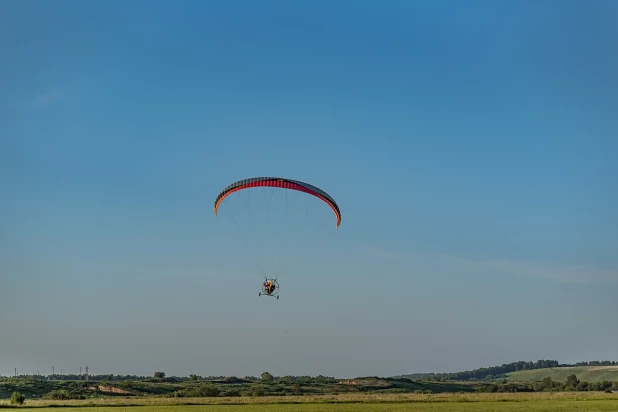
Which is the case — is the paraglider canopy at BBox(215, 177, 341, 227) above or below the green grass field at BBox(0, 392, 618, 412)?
above

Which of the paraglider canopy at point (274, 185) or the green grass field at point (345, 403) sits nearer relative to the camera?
the paraglider canopy at point (274, 185)

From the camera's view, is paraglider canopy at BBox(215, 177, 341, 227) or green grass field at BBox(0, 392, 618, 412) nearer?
paraglider canopy at BBox(215, 177, 341, 227)

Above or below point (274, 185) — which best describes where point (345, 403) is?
below

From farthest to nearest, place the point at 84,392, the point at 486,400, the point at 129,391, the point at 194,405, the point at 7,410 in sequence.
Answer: the point at 129,391 → the point at 84,392 → the point at 486,400 → the point at 194,405 → the point at 7,410

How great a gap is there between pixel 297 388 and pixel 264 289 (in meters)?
52.0

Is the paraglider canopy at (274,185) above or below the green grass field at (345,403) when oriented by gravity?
above

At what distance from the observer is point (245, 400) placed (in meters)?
70.0

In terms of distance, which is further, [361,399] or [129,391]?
[129,391]

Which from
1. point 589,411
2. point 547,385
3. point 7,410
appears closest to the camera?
point 589,411

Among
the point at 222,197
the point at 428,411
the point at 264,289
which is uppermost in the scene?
the point at 222,197

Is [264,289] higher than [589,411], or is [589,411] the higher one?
[264,289]

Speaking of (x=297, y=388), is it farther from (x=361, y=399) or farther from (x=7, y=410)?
(x=7, y=410)

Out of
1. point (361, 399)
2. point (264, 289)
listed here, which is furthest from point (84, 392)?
point (264, 289)

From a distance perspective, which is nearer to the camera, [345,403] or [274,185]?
[274,185]
